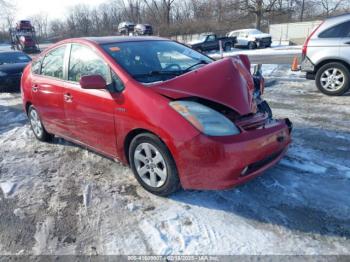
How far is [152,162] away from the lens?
3.46 metres

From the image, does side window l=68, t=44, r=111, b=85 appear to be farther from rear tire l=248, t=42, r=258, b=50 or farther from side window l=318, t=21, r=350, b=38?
rear tire l=248, t=42, r=258, b=50

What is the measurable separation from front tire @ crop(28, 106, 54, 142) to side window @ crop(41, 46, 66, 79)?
0.80 meters

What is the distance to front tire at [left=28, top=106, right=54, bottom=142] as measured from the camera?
5504 mm

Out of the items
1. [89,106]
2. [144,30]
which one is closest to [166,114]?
[89,106]

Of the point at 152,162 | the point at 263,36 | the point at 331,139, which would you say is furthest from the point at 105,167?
the point at 263,36

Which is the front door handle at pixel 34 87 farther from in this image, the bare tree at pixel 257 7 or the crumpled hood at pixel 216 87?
the bare tree at pixel 257 7

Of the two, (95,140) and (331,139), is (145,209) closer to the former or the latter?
(95,140)

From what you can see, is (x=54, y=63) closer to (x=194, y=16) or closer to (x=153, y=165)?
(x=153, y=165)

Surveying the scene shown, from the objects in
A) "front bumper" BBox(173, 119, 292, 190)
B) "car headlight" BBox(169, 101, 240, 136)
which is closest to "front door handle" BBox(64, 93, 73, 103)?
"car headlight" BBox(169, 101, 240, 136)

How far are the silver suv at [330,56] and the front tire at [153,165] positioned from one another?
19.1 feet

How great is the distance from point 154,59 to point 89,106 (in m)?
1.00

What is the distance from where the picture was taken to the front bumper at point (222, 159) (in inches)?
119

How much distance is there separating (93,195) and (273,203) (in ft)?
6.45

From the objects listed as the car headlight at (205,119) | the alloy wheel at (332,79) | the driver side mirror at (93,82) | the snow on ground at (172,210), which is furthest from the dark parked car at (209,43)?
the car headlight at (205,119)
